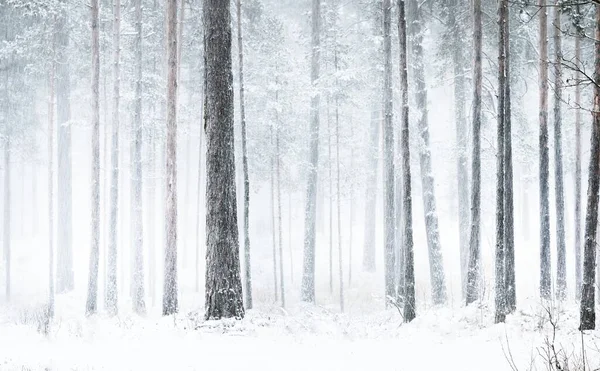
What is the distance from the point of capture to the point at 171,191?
1227 cm

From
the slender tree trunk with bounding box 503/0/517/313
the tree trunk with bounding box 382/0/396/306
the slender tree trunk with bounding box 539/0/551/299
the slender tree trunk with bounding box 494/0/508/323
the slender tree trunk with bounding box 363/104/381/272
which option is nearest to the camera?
the slender tree trunk with bounding box 494/0/508/323

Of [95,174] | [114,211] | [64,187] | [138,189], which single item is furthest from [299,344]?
[64,187]

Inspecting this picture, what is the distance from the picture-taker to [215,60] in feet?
31.4

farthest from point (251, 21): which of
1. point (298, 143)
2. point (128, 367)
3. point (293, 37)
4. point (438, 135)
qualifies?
point (438, 135)

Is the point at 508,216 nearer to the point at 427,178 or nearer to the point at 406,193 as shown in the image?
the point at 406,193

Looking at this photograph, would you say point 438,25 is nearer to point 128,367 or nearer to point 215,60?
point 215,60

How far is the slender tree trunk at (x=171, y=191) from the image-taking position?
11.8 m

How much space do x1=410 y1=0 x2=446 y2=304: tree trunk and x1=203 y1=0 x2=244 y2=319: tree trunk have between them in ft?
29.5

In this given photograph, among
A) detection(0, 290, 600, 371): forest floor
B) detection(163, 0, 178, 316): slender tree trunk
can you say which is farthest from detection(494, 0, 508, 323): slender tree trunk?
detection(163, 0, 178, 316): slender tree trunk

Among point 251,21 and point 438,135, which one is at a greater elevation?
point 251,21

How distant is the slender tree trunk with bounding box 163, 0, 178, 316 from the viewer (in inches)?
464

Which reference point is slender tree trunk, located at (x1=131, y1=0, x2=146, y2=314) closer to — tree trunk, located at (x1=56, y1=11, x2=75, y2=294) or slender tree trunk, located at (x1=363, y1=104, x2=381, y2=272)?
tree trunk, located at (x1=56, y1=11, x2=75, y2=294)

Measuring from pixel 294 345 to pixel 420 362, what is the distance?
7.22ft

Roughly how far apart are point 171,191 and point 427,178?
9.18 m
